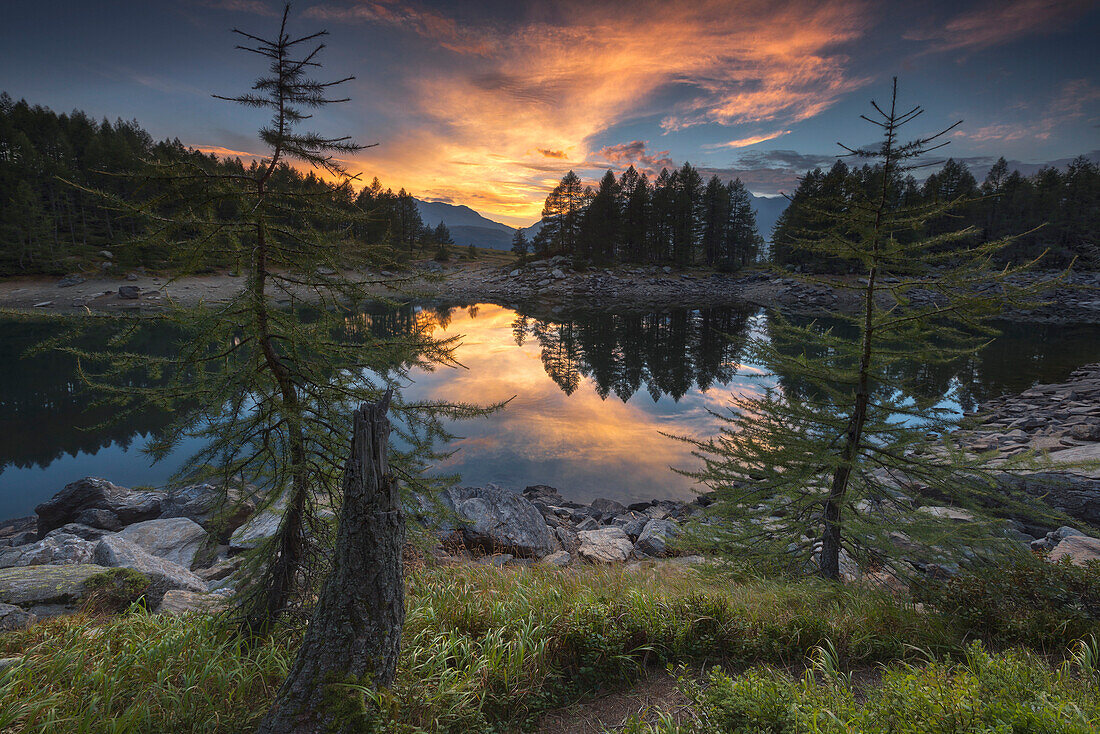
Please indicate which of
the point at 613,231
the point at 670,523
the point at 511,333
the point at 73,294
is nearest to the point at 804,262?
the point at 613,231

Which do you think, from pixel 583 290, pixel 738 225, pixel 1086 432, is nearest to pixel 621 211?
pixel 583 290

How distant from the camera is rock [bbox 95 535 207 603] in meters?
6.04

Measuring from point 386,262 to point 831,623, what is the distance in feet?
19.4

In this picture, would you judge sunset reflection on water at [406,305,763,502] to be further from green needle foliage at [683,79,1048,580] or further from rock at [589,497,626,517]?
green needle foliage at [683,79,1048,580]

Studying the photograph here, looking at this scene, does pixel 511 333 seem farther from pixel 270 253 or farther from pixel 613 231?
pixel 613 231

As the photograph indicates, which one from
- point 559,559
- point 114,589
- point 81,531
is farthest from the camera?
point 81,531

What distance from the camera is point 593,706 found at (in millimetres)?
3873

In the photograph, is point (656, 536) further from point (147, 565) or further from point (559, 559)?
point (147, 565)

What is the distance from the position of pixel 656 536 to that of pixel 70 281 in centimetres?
6221

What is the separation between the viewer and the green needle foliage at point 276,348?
148 inches

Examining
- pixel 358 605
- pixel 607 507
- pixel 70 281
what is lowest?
pixel 607 507

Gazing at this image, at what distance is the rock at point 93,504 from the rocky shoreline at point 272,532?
0.07 ft

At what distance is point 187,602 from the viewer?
590cm

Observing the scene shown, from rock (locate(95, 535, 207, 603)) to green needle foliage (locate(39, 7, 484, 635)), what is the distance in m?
2.58
